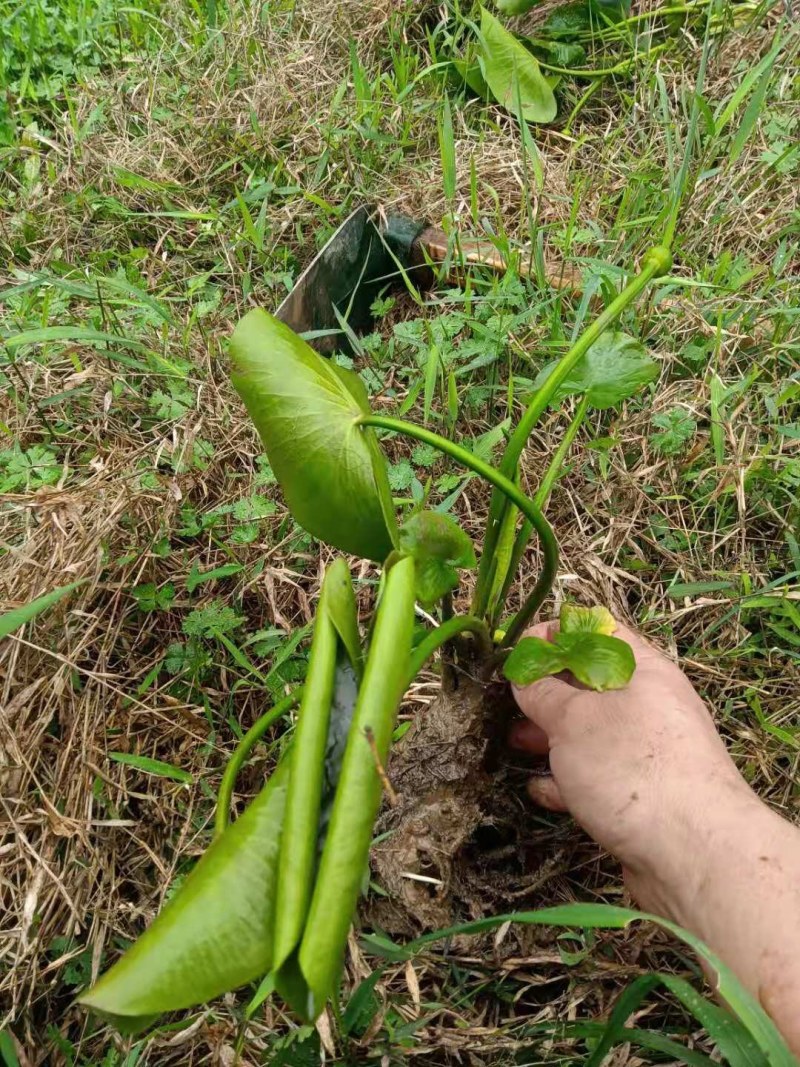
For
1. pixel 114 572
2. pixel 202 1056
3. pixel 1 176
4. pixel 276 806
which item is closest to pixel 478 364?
pixel 114 572

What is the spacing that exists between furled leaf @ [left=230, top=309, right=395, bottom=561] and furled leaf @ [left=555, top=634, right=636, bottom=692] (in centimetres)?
20

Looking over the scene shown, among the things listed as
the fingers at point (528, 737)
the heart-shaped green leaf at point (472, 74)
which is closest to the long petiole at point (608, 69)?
the heart-shaped green leaf at point (472, 74)

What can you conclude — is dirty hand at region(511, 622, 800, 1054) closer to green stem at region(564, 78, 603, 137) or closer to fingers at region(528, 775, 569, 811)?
fingers at region(528, 775, 569, 811)

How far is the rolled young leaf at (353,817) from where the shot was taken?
17.5 inches

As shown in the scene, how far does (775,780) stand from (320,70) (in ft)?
5.32

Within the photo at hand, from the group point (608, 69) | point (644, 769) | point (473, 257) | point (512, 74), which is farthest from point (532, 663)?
point (608, 69)

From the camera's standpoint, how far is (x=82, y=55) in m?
1.85

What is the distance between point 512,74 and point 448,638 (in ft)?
4.31

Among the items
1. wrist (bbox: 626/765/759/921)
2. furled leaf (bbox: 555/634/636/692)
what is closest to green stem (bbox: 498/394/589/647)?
furled leaf (bbox: 555/634/636/692)

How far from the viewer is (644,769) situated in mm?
749

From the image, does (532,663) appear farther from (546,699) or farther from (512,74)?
(512,74)

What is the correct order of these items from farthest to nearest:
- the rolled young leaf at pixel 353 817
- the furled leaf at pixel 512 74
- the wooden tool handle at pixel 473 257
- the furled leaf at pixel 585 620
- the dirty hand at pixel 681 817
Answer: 1. the furled leaf at pixel 512 74
2. the wooden tool handle at pixel 473 257
3. the furled leaf at pixel 585 620
4. the dirty hand at pixel 681 817
5. the rolled young leaf at pixel 353 817

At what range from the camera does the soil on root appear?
34.4 inches

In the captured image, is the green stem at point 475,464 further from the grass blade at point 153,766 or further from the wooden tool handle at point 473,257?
the wooden tool handle at point 473,257
